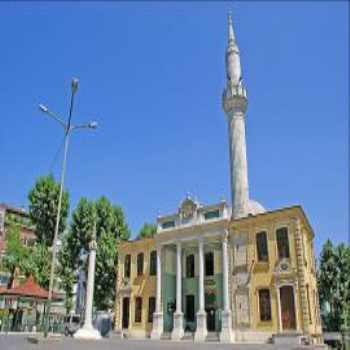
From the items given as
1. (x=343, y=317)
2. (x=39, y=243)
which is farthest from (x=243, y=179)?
(x=39, y=243)

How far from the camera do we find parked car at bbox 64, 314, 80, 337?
34250 millimetres

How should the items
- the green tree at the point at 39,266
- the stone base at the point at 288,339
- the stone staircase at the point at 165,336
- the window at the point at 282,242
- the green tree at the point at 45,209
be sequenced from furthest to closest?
the green tree at the point at 45,209 < the green tree at the point at 39,266 < the stone staircase at the point at 165,336 < the window at the point at 282,242 < the stone base at the point at 288,339

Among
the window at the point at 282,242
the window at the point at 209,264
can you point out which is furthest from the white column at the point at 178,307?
the window at the point at 282,242

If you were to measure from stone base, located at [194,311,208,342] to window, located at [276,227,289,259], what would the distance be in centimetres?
770

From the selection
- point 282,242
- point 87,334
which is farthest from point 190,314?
point 282,242

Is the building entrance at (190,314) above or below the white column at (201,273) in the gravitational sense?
below

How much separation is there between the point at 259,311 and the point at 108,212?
841 inches

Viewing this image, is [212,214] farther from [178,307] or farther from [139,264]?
[139,264]

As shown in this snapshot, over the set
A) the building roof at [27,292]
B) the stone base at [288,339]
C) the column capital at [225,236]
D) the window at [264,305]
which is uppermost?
the column capital at [225,236]

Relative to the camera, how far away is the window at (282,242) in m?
Answer: 26.8

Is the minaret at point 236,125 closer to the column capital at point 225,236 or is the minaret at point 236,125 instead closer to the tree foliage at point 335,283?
the column capital at point 225,236

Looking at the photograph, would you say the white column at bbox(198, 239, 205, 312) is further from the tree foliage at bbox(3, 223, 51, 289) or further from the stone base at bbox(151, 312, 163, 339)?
the tree foliage at bbox(3, 223, 51, 289)

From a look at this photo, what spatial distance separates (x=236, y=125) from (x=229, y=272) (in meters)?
14.0

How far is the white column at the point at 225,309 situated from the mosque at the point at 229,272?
66 millimetres
